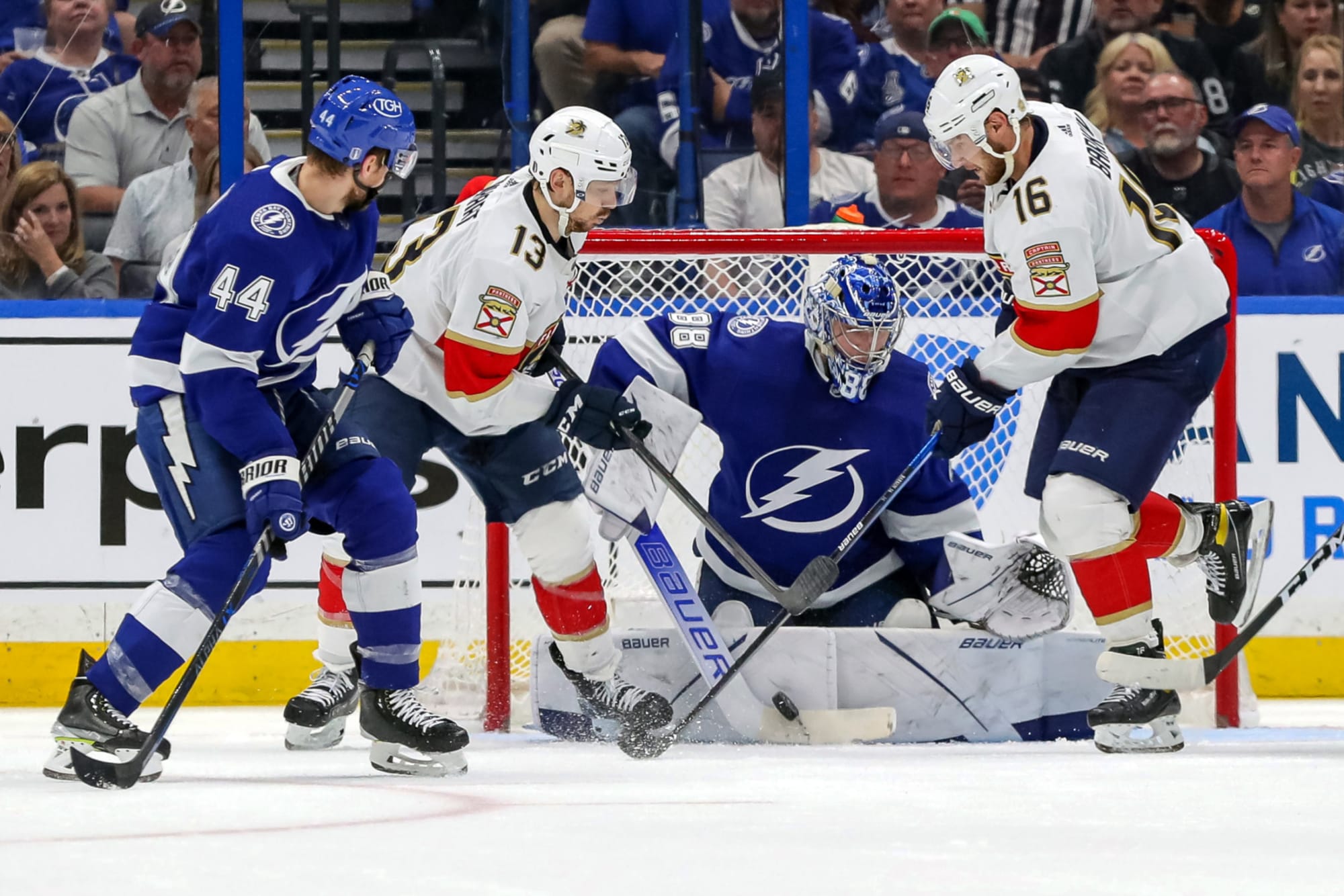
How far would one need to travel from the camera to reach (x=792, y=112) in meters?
5.12

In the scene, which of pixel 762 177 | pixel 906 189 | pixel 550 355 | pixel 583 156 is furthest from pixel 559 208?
pixel 906 189

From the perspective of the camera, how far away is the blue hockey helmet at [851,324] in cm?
363

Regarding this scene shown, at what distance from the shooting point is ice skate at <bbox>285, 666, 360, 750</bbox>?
3.56 m

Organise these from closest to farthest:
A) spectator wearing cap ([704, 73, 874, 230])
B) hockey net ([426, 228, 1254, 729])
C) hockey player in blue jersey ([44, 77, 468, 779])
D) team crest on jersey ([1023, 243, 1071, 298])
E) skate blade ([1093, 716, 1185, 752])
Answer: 1. hockey player in blue jersey ([44, 77, 468, 779])
2. team crest on jersey ([1023, 243, 1071, 298])
3. skate blade ([1093, 716, 1185, 752])
4. hockey net ([426, 228, 1254, 729])
5. spectator wearing cap ([704, 73, 874, 230])

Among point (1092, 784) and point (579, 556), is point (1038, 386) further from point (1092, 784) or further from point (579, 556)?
point (1092, 784)

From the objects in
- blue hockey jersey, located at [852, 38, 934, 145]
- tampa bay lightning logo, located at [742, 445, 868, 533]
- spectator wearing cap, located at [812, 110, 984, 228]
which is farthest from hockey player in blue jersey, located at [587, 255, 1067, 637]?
blue hockey jersey, located at [852, 38, 934, 145]

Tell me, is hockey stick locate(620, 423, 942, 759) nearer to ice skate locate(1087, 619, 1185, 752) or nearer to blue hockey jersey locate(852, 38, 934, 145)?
ice skate locate(1087, 619, 1185, 752)

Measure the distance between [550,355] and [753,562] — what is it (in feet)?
1.93

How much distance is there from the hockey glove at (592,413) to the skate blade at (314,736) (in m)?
0.75

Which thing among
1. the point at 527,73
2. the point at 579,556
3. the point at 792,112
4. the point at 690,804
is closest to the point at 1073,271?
the point at 579,556

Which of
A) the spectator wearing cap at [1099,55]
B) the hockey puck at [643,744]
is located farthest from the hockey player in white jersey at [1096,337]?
the spectator wearing cap at [1099,55]

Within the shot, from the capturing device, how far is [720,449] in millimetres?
4320

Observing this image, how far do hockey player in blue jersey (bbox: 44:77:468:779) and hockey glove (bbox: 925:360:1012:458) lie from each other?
3.46 feet

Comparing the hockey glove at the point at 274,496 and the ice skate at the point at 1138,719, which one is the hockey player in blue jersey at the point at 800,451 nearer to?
the ice skate at the point at 1138,719
